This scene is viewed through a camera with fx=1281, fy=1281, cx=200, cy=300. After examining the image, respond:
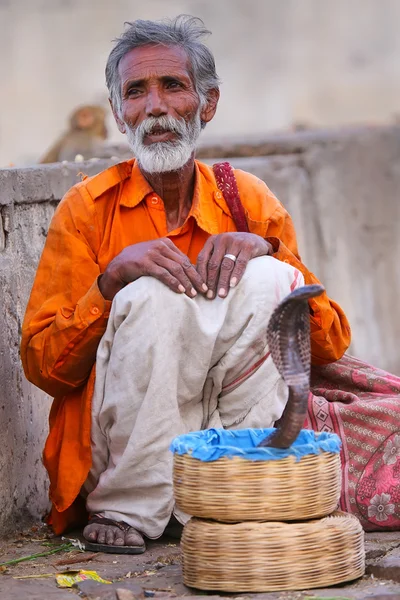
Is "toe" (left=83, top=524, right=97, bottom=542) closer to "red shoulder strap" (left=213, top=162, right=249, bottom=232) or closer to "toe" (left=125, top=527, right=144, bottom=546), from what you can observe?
"toe" (left=125, top=527, right=144, bottom=546)

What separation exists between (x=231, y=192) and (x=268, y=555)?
1.62 meters

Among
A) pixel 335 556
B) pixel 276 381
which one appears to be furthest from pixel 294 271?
pixel 335 556

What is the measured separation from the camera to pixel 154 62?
15.2 feet

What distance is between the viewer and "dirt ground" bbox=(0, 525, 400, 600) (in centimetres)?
366

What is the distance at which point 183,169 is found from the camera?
15.5ft

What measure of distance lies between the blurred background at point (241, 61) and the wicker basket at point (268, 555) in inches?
440

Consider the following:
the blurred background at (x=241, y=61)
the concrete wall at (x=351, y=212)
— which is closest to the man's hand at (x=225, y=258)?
the concrete wall at (x=351, y=212)

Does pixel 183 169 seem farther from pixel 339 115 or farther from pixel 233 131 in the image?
pixel 339 115

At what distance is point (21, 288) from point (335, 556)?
74.5 inches

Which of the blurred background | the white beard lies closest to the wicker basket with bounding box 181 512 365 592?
the white beard

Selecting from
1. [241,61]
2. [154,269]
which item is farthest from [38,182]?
[241,61]

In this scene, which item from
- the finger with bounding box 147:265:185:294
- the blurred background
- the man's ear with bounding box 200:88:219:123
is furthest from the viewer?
the blurred background

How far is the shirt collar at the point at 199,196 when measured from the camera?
4.66m

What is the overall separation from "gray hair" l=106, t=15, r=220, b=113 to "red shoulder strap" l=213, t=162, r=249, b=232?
0.28 meters
